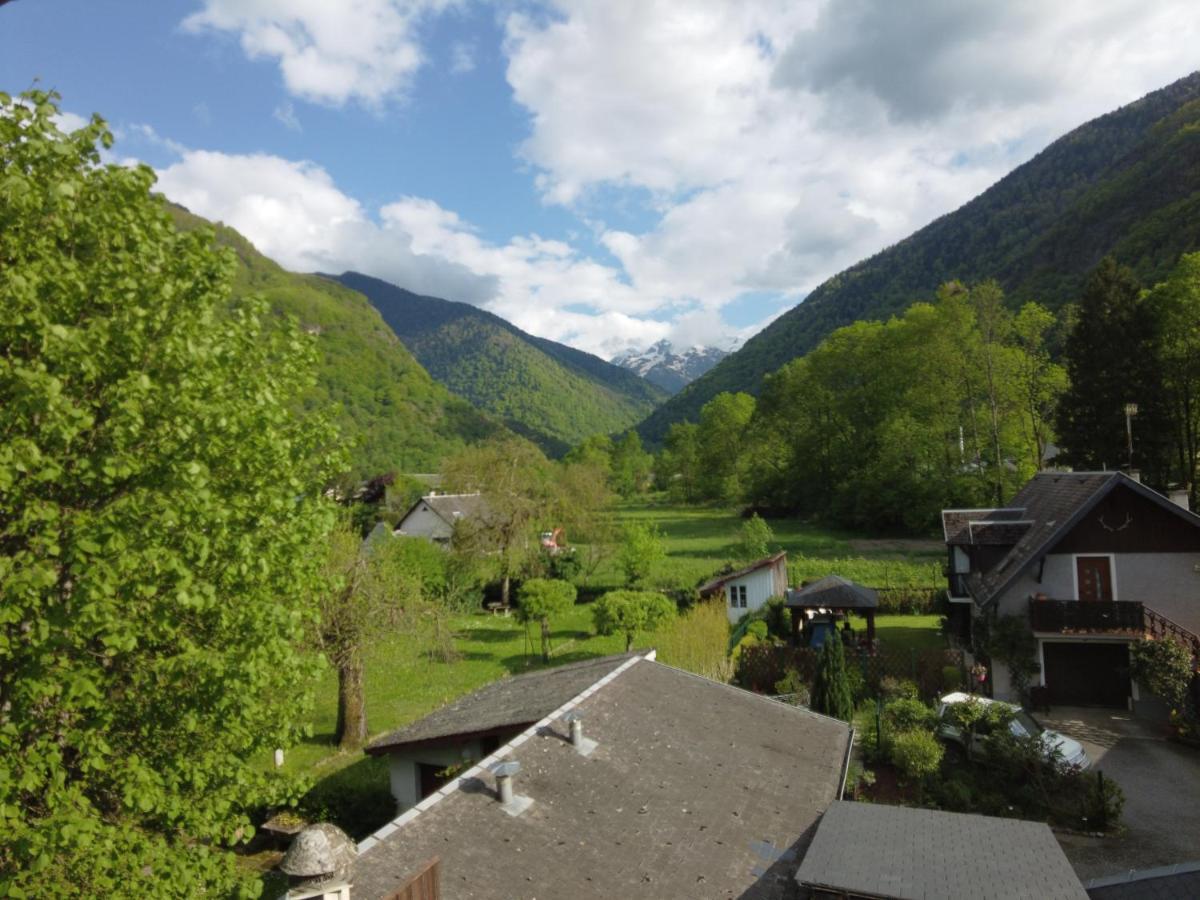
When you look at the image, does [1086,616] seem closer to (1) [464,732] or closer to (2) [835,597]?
(2) [835,597]

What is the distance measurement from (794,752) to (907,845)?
3.71 meters

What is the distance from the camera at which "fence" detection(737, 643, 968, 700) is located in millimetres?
19109

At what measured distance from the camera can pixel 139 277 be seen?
23.0 feet

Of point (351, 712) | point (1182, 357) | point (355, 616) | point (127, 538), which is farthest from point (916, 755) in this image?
point (1182, 357)

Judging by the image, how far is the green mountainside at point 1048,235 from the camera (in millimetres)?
76188

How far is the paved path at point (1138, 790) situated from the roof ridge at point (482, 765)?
7837mm

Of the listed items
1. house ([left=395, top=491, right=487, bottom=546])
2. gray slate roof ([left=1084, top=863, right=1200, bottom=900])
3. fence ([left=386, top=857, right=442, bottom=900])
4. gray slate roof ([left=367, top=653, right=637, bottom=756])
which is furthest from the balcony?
house ([left=395, top=491, right=487, bottom=546])

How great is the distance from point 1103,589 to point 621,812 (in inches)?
670

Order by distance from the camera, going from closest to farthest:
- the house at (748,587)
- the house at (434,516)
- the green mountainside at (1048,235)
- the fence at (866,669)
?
the fence at (866,669), the house at (748,587), the house at (434,516), the green mountainside at (1048,235)

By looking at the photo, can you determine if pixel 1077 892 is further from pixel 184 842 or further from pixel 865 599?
pixel 865 599

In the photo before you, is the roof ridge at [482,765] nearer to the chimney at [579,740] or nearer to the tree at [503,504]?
the chimney at [579,740]

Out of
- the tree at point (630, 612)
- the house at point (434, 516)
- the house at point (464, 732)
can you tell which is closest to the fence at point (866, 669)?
the tree at point (630, 612)

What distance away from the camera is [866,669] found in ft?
64.6

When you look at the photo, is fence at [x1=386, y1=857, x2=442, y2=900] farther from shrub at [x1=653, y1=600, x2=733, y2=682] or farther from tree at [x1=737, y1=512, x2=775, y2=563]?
tree at [x1=737, y1=512, x2=775, y2=563]
